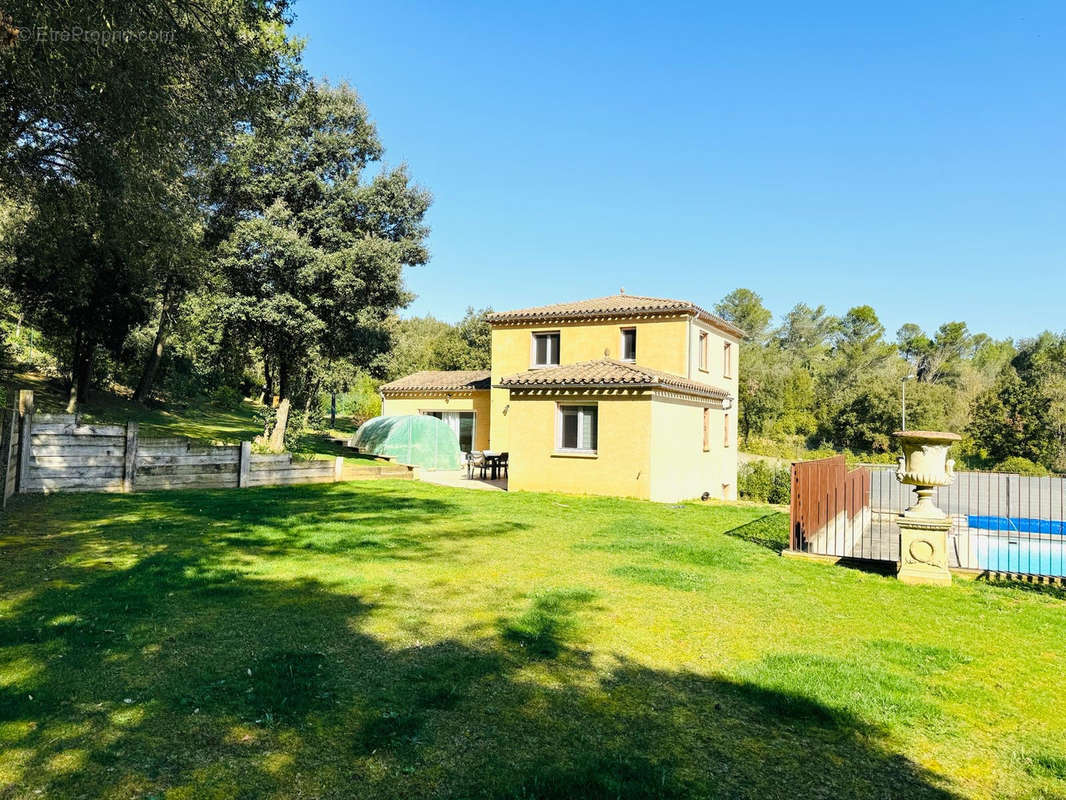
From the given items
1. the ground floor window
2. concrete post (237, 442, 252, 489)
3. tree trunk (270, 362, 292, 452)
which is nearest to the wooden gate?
concrete post (237, 442, 252, 489)

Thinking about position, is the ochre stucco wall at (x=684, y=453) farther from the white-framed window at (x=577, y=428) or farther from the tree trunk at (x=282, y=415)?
the tree trunk at (x=282, y=415)

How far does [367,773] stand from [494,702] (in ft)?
3.91

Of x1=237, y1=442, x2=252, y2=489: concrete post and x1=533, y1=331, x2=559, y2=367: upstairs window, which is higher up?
x1=533, y1=331, x2=559, y2=367: upstairs window

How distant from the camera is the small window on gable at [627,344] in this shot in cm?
2442

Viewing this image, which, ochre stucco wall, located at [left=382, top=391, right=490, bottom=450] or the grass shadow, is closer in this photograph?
the grass shadow

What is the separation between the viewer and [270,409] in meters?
24.8

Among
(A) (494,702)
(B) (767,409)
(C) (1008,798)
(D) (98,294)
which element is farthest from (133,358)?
(B) (767,409)

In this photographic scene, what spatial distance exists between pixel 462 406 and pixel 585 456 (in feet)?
37.3

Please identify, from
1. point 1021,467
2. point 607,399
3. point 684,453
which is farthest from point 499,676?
point 1021,467

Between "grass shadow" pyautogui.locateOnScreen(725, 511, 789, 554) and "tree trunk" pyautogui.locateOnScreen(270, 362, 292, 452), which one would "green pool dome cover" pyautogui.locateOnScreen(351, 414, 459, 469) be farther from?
"grass shadow" pyautogui.locateOnScreen(725, 511, 789, 554)

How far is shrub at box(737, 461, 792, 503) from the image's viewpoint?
26539 millimetres

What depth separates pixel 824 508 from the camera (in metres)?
12.2

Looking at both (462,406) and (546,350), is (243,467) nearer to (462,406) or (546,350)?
(546,350)

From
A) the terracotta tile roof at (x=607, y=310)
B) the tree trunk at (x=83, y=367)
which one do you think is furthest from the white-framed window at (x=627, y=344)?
the tree trunk at (x=83, y=367)
